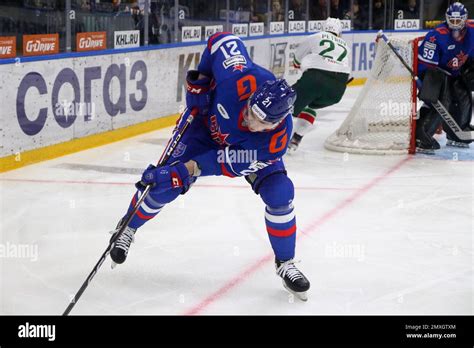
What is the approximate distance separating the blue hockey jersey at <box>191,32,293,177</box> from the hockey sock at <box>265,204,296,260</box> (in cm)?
23

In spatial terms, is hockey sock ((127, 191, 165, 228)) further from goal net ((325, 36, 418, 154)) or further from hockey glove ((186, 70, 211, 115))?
goal net ((325, 36, 418, 154))

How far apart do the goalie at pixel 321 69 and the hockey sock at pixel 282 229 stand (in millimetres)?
3379

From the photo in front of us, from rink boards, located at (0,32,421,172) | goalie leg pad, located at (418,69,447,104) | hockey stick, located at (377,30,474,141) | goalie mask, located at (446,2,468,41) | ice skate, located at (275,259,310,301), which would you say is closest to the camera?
ice skate, located at (275,259,310,301)

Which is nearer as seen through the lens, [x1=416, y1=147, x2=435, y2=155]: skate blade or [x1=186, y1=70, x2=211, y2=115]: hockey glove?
[x1=186, y1=70, x2=211, y2=115]: hockey glove

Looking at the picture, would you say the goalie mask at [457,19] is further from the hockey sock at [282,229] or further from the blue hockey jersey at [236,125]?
the hockey sock at [282,229]

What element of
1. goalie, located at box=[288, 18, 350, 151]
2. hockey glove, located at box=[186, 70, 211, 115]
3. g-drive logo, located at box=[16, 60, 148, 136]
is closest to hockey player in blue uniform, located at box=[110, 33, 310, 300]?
hockey glove, located at box=[186, 70, 211, 115]

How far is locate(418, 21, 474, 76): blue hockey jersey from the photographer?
738 cm

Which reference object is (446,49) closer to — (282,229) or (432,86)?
(432,86)

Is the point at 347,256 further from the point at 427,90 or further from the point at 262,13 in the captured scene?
the point at 262,13

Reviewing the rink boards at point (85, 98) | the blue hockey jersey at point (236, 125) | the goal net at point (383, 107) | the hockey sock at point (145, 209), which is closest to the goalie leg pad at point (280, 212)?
the blue hockey jersey at point (236, 125)

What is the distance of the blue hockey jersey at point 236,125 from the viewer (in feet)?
12.3

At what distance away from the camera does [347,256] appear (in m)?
4.70
